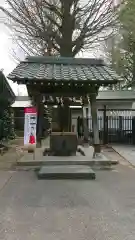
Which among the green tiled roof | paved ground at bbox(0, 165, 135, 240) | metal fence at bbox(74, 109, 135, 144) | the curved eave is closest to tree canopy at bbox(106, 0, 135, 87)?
metal fence at bbox(74, 109, 135, 144)

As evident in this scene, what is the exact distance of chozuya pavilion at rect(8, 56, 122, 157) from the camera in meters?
15.3

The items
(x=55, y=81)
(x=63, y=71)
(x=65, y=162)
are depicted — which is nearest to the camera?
(x=65, y=162)

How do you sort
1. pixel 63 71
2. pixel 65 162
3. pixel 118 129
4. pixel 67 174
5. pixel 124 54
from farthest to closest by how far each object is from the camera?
pixel 124 54 < pixel 118 129 < pixel 63 71 < pixel 65 162 < pixel 67 174

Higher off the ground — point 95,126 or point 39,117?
point 39,117

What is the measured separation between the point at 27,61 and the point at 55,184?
7.73 meters

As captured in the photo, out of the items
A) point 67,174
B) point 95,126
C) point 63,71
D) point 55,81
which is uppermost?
point 63,71

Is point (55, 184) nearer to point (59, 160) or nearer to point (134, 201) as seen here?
point (134, 201)

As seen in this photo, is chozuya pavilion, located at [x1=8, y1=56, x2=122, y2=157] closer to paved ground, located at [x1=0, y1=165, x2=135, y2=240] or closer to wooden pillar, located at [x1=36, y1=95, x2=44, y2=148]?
wooden pillar, located at [x1=36, y1=95, x2=44, y2=148]

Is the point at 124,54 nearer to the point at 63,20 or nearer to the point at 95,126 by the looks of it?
the point at 63,20

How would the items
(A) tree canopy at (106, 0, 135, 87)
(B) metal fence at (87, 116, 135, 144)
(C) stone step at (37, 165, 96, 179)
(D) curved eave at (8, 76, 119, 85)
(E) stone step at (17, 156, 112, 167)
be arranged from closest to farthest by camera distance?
(C) stone step at (37, 165, 96, 179) < (E) stone step at (17, 156, 112, 167) < (D) curved eave at (8, 76, 119, 85) < (B) metal fence at (87, 116, 135, 144) < (A) tree canopy at (106, 0, 135, 87)

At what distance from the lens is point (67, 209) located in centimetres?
809

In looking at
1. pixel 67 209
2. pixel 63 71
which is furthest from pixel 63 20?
pixel 67 209

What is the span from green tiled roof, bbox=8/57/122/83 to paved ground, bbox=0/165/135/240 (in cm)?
418

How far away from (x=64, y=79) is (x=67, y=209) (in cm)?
781
